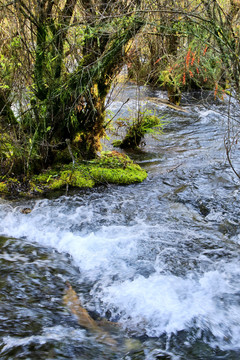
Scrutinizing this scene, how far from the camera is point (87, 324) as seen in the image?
2.75 m

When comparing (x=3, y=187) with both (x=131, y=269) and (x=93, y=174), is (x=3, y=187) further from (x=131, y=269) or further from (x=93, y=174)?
(x=131, y=269)

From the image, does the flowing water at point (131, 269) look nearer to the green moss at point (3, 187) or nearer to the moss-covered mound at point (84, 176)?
the moss-covered mound at point (84, 176)

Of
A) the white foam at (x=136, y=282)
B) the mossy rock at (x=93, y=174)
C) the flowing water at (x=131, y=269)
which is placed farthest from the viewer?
the mossy rock at (x=93, y=174)

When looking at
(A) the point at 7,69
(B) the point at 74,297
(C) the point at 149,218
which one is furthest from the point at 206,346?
(A) the point at 7,69

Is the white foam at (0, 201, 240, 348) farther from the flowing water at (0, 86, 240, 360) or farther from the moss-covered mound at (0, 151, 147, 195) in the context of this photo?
the moss-covered mound at (0, 151, 147, 195)

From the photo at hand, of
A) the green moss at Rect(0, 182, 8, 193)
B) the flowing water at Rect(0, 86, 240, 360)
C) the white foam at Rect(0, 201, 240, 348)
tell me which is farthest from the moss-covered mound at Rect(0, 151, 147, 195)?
the white foam at Rect(0, 201, 240, 348)

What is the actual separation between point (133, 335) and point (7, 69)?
398 centimetres

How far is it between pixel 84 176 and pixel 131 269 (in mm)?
2362

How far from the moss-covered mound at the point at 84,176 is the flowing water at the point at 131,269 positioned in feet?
0.69

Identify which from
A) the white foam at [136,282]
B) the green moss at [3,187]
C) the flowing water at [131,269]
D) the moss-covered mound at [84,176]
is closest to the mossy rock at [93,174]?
the moss-covered mound at [84,176]

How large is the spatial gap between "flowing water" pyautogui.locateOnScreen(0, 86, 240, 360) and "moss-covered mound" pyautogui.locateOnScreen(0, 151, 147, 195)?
8.3 inches

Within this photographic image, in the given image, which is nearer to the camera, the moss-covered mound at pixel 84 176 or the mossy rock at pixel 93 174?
the moss-covered mound at pixel 84 176

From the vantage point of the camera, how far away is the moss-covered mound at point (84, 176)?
521 centimetres

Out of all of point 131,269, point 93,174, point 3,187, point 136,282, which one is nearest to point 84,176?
point 93,174
